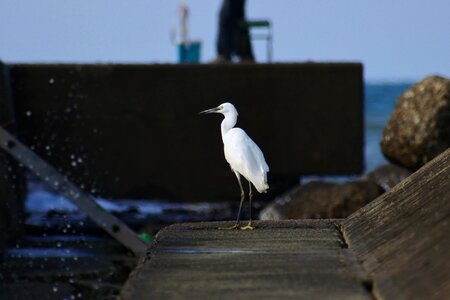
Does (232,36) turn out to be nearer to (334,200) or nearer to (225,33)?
(225,33)

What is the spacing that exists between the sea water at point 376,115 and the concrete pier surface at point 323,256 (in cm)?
2590

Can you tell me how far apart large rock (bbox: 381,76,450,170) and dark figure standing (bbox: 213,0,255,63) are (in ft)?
42.5

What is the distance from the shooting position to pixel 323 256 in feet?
16.2

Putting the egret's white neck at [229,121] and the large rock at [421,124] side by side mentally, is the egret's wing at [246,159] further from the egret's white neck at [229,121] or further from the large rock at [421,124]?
the large rock at [421,124]

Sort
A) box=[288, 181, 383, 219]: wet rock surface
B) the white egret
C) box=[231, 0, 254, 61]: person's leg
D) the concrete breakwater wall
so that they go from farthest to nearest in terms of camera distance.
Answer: box=[231, 0, 254, 61]: person's leg → the concrete breakwater wall → box=[288, 181, 383, 219]: wet rock surface → the white egret

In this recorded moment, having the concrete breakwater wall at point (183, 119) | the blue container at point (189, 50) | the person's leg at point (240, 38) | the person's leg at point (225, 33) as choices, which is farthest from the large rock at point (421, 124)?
the blue container at point (189, 50)

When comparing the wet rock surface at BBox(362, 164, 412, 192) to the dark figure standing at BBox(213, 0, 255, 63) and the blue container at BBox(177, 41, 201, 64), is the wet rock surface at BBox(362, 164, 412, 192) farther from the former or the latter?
the blue container at BBox(177, 41, 201, 64)

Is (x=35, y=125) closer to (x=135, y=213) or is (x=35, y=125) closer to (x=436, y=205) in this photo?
(x=135, y=213)

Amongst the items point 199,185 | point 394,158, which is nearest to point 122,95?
point 199,185

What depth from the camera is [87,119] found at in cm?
1581

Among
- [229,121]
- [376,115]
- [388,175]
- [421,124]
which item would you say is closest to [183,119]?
[388,175]

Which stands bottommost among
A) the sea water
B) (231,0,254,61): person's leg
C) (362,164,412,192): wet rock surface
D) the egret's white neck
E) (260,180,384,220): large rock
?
the sea water

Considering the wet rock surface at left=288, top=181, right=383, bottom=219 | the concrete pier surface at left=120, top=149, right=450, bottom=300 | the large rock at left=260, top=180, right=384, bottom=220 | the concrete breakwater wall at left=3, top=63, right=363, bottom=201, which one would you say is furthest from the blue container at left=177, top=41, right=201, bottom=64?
the concrete pier surface at left=120, top=149, right=450, bottom=300

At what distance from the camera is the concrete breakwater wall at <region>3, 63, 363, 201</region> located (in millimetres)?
15703
